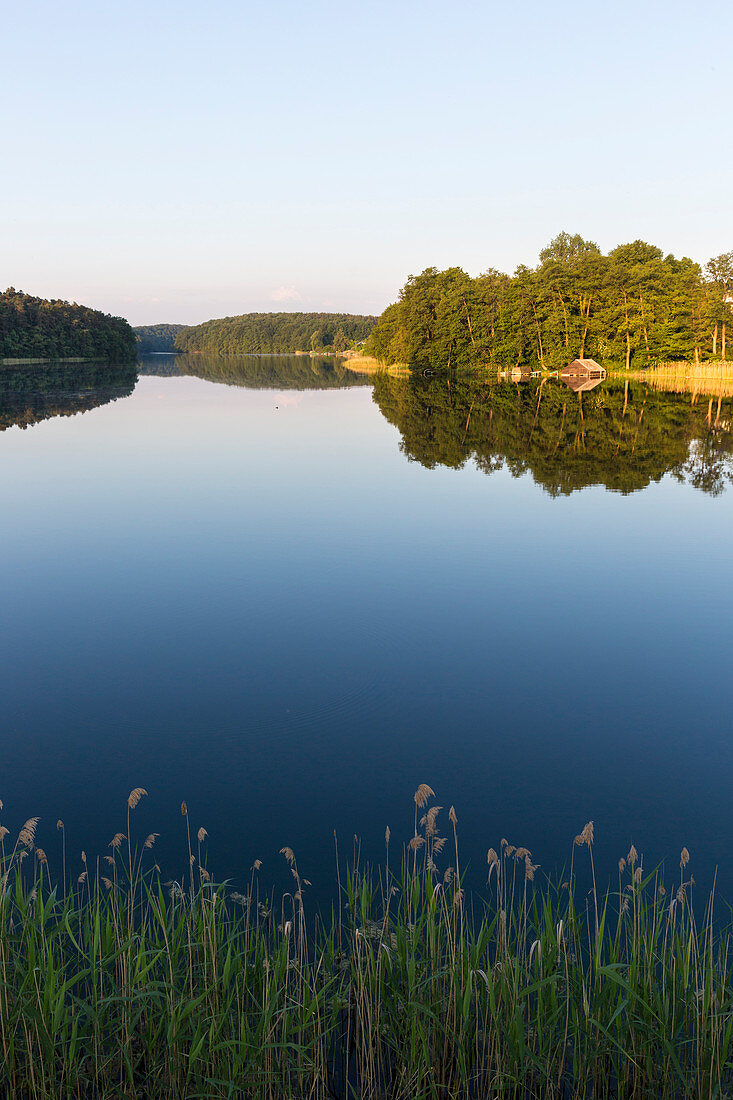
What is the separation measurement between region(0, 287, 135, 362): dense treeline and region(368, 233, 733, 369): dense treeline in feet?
272

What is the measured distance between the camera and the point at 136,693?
34.2 feet

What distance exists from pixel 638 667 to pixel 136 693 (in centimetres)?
775

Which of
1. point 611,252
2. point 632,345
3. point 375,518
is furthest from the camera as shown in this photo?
point 611,252

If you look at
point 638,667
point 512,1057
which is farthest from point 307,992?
point 638,667

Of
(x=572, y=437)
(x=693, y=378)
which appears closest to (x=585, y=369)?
(x=693, y=378)

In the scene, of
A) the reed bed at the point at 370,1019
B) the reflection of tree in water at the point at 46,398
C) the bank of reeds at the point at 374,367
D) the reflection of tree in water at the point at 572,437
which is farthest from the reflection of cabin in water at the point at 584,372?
the reed bed at the point at 370,1019

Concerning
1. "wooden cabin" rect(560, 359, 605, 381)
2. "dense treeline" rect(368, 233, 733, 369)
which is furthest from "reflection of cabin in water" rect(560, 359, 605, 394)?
"dense treeline" rect(368, 233, 733, 369)

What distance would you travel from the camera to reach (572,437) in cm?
3769

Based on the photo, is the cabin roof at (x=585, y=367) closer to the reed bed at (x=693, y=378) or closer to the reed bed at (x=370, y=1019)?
the reed bed at (x=693, y=378)

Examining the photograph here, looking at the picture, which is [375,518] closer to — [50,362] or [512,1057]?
[512,1057]

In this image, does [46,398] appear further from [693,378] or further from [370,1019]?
[693,378]

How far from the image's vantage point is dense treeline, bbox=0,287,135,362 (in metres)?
141

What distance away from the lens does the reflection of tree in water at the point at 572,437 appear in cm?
2897

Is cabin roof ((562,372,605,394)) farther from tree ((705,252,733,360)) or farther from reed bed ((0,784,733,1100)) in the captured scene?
reed bed ((0,784,733,1100))
